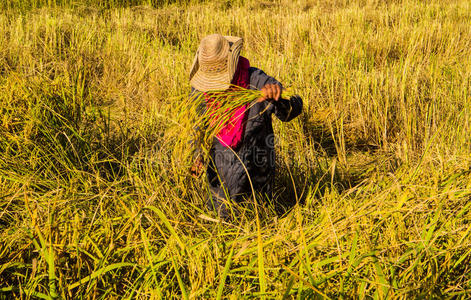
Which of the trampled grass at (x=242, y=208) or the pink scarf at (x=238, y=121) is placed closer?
the trampled grass at (x=242, y=208)

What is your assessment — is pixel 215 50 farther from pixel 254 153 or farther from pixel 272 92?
pixel 254 153

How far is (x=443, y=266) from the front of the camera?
0.99 m

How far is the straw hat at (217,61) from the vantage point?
1.47 metres

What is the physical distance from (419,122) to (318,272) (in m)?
1.76

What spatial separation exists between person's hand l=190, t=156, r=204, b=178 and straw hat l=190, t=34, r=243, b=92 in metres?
0.32

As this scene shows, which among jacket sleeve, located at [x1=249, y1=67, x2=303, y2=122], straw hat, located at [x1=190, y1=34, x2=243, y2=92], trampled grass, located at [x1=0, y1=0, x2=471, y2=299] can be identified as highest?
straw hat, located at [x1=190, y1=34, x2=243, y2=92]

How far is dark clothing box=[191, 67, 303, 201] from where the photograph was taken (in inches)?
63.2

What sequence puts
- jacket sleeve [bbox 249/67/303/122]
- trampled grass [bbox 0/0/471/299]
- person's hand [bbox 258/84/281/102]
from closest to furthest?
trampled grass [bbox 0/0/471/299] < person's hand [bbox 258/84/281/102] < jacket sleeve [bbox 249/67/303/122]

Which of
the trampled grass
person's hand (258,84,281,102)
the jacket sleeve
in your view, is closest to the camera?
the trampled grass

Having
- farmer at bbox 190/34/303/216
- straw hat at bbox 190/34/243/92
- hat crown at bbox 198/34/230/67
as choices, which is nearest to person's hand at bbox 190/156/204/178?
farmer at bbox 190/34/303/216

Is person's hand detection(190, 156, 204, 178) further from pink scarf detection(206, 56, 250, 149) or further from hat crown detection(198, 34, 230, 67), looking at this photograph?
hat crown detection(198, 34, 230, 67)

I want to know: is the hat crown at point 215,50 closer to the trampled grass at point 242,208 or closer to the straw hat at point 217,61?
the straw hat at point 217,61

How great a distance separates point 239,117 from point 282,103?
0.21 m

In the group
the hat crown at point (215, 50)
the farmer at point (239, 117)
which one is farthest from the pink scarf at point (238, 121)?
the hat crown at point (215, 50)
